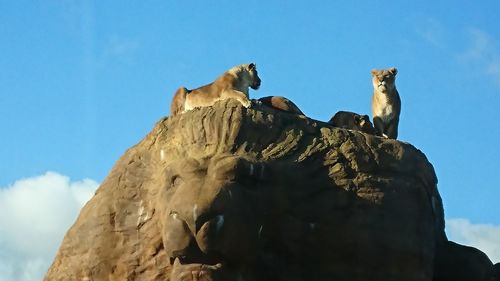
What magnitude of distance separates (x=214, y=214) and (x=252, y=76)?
4284 millimetres

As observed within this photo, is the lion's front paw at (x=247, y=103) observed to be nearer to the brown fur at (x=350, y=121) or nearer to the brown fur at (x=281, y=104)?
the brown fur at (x=281, y=104)

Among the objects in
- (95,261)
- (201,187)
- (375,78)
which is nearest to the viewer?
(201,187)

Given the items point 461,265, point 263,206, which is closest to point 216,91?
point 263,206

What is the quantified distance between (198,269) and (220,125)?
185 cm

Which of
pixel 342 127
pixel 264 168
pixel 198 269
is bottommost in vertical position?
pixel 198 269

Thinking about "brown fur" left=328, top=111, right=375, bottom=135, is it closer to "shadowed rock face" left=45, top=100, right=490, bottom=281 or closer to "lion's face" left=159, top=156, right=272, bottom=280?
"shadowed rock face" left=45, top=100, right=490, bottom=281

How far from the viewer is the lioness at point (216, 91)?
1819 centimetres

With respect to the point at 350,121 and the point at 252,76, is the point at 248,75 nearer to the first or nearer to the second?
the point at 252,76

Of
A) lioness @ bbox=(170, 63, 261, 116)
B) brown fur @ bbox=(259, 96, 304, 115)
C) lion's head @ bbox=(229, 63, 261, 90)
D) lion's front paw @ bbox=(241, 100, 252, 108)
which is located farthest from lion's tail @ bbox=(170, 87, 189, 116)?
lion's front paw @ bbox=(241, 100, 252, 108)

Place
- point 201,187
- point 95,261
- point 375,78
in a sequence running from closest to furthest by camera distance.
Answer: point 201,187, point 95,261, point 375,78

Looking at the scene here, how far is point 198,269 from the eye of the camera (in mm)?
15789

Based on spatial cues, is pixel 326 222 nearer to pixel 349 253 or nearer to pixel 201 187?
pixel 349 253

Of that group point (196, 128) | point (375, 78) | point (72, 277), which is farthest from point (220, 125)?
point (375, 78)

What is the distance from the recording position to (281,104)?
17.5 metres
